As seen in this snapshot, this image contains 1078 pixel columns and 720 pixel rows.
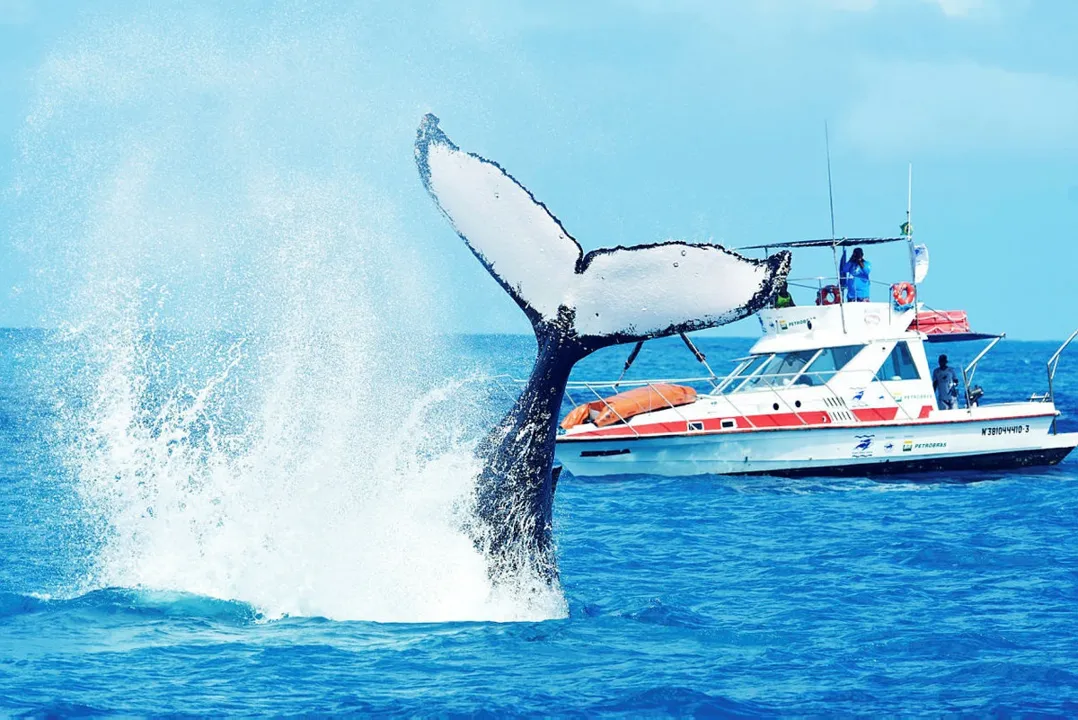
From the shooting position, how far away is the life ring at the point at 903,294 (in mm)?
21031

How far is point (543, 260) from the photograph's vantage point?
7953 millimetres

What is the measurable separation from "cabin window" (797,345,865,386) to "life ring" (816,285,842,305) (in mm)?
1010

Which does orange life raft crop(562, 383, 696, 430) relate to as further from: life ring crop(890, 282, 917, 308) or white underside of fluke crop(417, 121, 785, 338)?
white underside of fluke crop(417, 121, 785, 338)

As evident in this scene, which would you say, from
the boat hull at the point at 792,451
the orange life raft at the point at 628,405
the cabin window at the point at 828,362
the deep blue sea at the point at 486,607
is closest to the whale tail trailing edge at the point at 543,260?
the deep blue sea at the point at 486,607

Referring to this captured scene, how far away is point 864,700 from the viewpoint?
8.04m

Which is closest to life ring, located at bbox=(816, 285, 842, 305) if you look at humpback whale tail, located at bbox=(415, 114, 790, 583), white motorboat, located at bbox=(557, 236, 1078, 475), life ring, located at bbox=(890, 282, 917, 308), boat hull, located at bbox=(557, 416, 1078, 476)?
white motorboat, located at bbox=(557, 236, 1078, 475)

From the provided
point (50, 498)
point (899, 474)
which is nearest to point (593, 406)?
point (899, 474)

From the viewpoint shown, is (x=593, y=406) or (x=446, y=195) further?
(x=593, y=406)

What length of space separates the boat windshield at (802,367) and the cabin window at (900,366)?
26.4 inches

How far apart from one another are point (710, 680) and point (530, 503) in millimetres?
1698

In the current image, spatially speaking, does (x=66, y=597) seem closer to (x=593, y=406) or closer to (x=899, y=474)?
(x=593, y=406)

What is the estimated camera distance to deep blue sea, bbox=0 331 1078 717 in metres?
7.94

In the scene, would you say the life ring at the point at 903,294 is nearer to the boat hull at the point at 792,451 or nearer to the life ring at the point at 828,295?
the life ring at the point at 828,295

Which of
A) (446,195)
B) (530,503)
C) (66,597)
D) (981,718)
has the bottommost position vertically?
(981,718)
